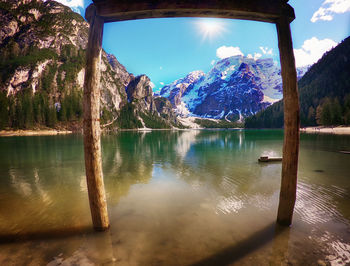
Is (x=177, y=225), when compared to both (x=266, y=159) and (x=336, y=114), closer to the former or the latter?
(x=266, y=159)

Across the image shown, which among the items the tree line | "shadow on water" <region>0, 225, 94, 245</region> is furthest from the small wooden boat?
Result: the tree line

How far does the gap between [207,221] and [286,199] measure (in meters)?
2.83

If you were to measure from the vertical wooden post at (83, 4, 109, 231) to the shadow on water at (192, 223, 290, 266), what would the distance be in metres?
3.55

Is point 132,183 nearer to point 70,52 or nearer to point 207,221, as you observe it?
point 207,221

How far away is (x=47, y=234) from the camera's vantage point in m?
5.59

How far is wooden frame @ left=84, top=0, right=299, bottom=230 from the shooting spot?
4969 mm

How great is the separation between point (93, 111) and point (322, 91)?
185322 millimetres

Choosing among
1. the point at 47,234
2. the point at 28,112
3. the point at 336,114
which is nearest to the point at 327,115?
the point at 336,114

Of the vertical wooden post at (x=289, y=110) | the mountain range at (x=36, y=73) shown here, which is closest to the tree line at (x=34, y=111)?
the mountain range at (x=36, y=73)

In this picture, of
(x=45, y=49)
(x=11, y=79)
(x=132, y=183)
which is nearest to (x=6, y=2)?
(x=45, y=49)

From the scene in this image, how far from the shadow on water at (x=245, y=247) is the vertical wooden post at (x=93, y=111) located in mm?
3550

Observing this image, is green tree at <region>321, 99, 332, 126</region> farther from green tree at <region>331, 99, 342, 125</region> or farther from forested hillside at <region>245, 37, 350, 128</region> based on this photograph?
green tree at <region>331, 99, 342, 125</region>

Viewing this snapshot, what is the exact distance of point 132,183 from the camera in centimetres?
1190

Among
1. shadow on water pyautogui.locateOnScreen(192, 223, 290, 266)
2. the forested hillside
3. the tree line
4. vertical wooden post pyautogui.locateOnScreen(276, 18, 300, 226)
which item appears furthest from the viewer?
the forested hillside
